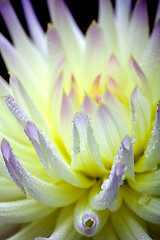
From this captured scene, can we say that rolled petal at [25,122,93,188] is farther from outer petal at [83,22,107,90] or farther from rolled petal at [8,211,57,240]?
outer petal at [83,22,107,90]

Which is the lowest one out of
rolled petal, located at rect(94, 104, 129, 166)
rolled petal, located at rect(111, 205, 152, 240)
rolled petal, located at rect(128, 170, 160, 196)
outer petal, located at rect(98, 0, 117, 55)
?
rolled petal, located at rect(111, 205, 152, 240)

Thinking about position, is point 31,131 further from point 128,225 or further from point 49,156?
point 128,225

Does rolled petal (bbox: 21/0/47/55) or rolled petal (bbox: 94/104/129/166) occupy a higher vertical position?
rolled petal (bbox: 21/0/47/55)

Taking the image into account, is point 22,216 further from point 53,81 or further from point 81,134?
point 53,81

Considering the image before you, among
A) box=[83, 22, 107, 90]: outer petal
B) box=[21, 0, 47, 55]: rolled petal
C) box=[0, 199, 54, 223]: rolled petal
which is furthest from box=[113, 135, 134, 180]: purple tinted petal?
box=[21, 0, 47, 55]: rolled petal

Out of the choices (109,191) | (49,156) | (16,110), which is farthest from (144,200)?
(16,110)

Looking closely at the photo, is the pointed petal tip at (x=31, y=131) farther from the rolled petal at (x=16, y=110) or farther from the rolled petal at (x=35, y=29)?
the rolled petal at (x=35, y=29)
